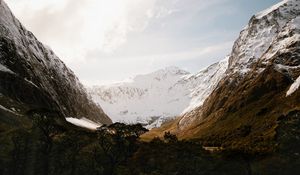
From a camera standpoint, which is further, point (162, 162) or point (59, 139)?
point (162, 162)

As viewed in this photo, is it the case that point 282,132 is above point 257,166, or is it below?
above

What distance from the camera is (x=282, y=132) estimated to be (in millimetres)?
168500

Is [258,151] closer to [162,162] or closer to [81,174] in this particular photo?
[162,162]

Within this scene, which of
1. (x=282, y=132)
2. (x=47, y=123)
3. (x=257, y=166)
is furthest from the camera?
(x=282, y=132)

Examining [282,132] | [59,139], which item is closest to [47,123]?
[59,139]

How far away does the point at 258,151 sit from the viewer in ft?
438

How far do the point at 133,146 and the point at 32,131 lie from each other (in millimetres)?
28149

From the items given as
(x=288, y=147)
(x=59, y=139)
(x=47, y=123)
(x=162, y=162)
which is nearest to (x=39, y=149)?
(x=59, y=139)

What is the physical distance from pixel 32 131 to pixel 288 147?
3394 inches

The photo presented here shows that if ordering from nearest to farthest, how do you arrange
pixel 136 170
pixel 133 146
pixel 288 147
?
pixel 133 146
pixel 136 170
pixel 288 147

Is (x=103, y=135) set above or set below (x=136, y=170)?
above

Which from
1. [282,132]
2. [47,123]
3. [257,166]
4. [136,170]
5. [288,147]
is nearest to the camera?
[47,123]

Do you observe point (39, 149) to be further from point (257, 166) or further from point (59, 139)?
point (257, 166)

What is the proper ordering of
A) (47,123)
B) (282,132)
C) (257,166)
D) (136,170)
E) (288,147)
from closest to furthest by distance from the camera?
1. (47,123)
2. (136,170)
3. (257,166)
4. (288,147)
5. (282,132)
